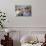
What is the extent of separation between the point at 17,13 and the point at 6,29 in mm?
583

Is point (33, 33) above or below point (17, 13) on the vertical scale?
below

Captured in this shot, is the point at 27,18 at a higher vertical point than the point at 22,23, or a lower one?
higher

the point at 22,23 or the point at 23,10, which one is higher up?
the point at 23,10

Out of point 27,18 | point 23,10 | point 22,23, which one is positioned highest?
point 23,10

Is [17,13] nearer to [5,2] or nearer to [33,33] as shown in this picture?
[5,2]

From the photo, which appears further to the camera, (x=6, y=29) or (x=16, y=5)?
(x=16, y=5)

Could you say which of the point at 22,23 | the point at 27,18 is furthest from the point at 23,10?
the point at 22,23

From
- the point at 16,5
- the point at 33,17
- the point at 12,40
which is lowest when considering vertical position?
the point at 12,40

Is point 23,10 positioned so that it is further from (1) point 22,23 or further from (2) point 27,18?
(1) point 22,23

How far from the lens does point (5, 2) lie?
12.9 feet

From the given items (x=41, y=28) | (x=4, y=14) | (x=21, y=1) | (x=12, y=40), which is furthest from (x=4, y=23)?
(x=41, y=28)

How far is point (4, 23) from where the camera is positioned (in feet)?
13.0

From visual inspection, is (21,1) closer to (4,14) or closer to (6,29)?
(4,14)

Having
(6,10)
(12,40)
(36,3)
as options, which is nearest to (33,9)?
(36,3)
